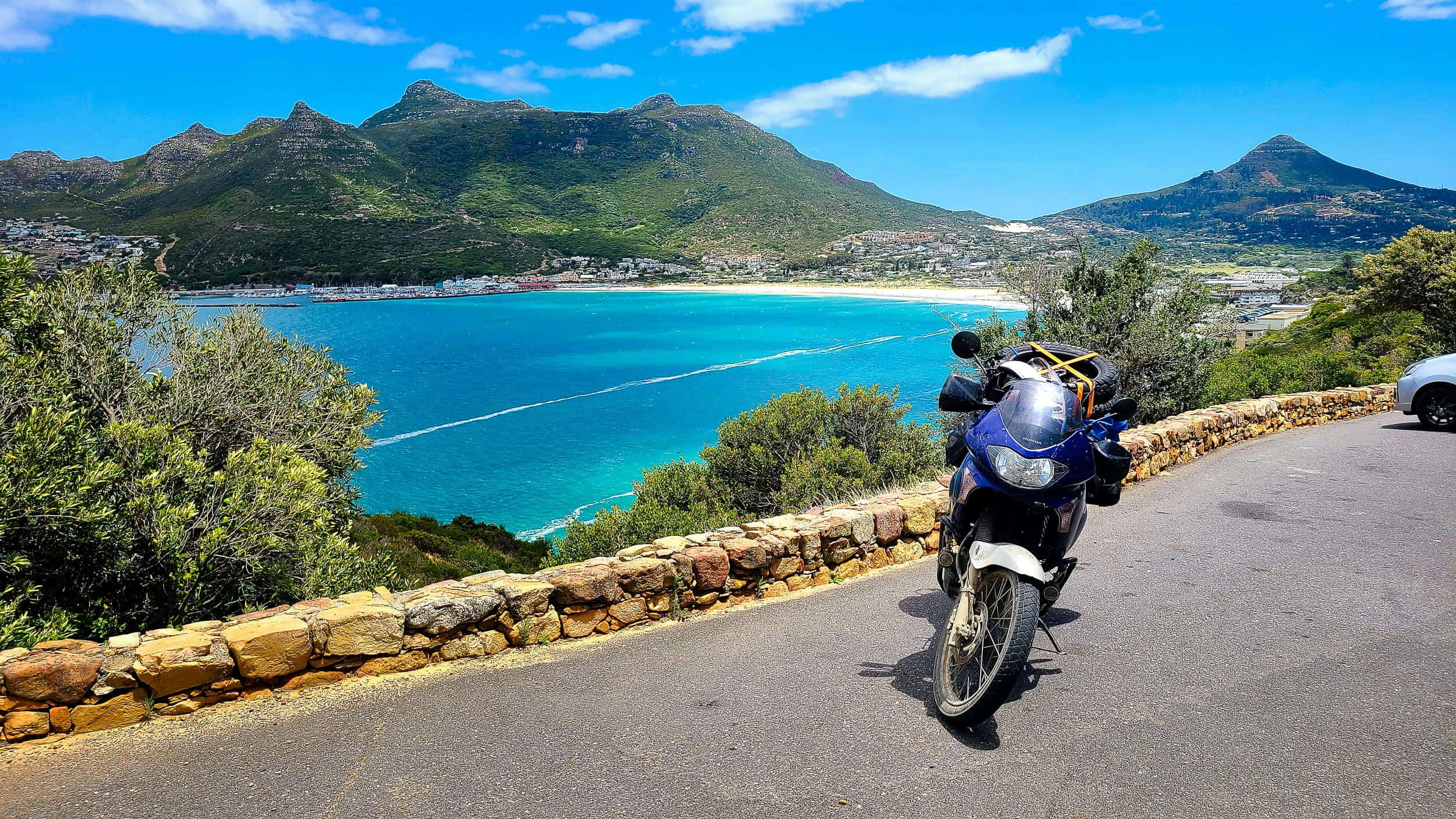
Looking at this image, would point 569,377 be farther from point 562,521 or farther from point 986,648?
point 986,648

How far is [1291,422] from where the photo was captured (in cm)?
1335

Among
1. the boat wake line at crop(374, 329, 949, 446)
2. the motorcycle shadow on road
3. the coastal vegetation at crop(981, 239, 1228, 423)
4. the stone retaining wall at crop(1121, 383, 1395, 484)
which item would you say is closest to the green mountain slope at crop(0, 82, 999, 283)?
the boat wake line at crop(374, 329, 949, 446)

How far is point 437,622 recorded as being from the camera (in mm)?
4445

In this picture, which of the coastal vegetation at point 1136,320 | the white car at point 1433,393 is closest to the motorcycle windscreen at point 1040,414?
the coastal vegetation at point 1136,320

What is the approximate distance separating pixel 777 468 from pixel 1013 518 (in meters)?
12.1

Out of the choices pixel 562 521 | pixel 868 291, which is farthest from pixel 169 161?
pixel 562 521

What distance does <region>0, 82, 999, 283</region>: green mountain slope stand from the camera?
13225 cm

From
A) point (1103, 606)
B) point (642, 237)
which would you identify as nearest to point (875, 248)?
point (642, 237)

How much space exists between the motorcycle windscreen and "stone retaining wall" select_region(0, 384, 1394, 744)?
2419mm

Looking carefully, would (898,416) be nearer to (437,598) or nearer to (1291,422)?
(1291,422)

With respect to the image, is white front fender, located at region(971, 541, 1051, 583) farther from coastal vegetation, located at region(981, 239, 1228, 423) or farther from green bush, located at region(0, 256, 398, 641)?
coastal vegetation, located at region(981, 239, 1228, 423)

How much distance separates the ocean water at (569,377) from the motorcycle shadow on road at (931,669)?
9.91 metres

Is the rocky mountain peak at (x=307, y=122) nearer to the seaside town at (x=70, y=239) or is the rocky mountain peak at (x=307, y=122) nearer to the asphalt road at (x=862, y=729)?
the seaside town at (x=70, y=239)

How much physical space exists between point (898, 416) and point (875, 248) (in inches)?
5999
